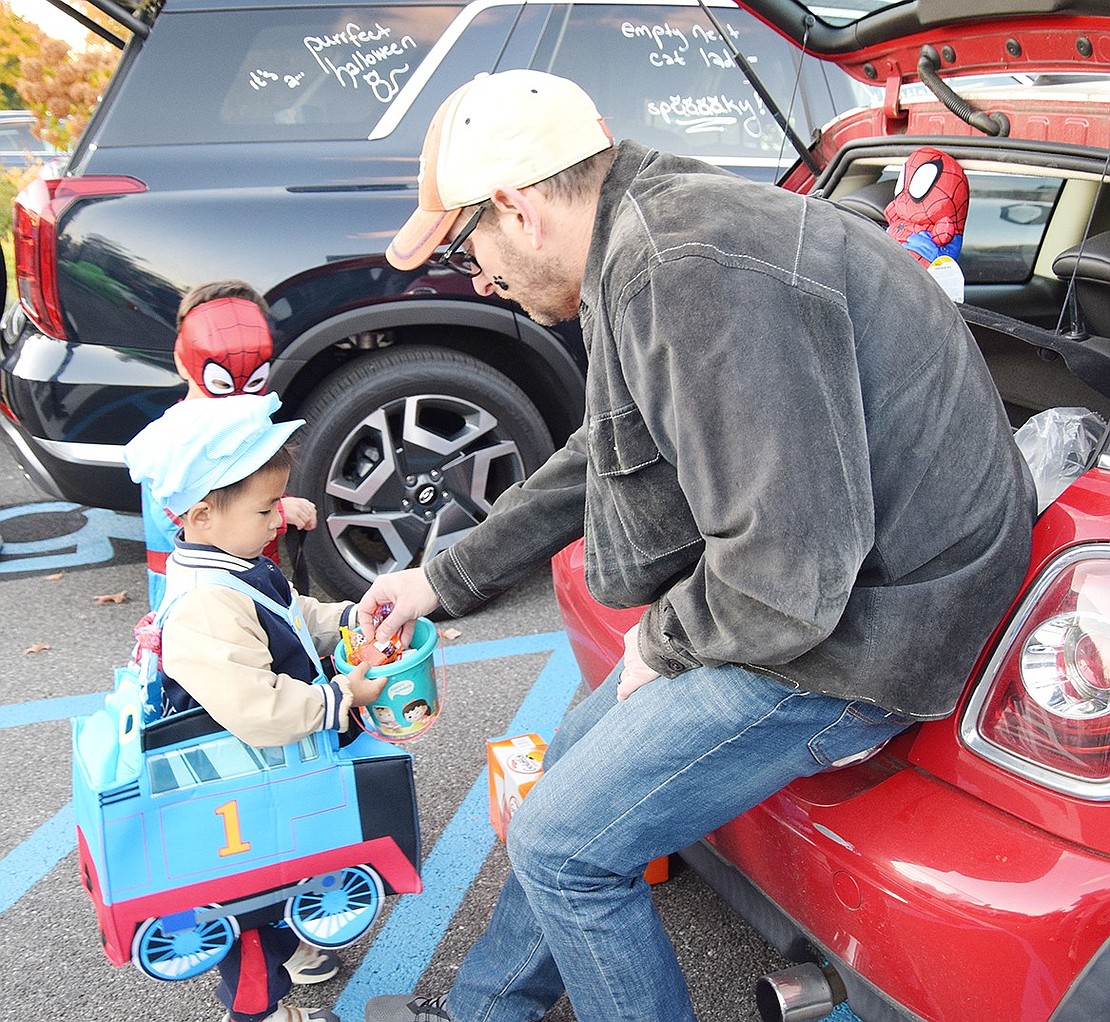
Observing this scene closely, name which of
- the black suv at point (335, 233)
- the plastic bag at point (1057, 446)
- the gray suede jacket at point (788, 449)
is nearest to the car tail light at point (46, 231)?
the black suv at point (335, 233)

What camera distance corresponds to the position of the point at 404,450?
12.6ft

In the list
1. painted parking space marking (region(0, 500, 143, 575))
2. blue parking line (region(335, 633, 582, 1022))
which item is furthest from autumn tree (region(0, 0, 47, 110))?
blue parking line (region(335, 633, 582, 1022))

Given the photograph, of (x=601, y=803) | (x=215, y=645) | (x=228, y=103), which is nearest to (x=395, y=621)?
(x=215, y=645)

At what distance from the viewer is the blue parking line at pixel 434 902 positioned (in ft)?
7.72

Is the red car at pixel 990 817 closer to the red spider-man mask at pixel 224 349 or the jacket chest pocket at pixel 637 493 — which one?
the jacket chest pocket at pixel 637 493

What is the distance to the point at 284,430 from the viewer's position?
84.0 inches

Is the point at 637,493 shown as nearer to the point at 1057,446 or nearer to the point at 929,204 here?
the point at 1057,446

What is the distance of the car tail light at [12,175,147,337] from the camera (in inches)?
137

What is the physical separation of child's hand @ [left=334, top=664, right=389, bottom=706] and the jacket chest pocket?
65 cm

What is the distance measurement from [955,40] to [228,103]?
2410mm

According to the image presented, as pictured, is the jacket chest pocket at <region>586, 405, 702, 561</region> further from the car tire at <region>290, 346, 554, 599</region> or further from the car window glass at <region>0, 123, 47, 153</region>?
Result: the car window glass at <region>0, 123, 47, 153</region>

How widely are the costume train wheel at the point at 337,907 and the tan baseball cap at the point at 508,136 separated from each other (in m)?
1.23

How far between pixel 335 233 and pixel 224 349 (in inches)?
37.9

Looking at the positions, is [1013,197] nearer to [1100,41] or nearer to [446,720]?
[1100,41]
